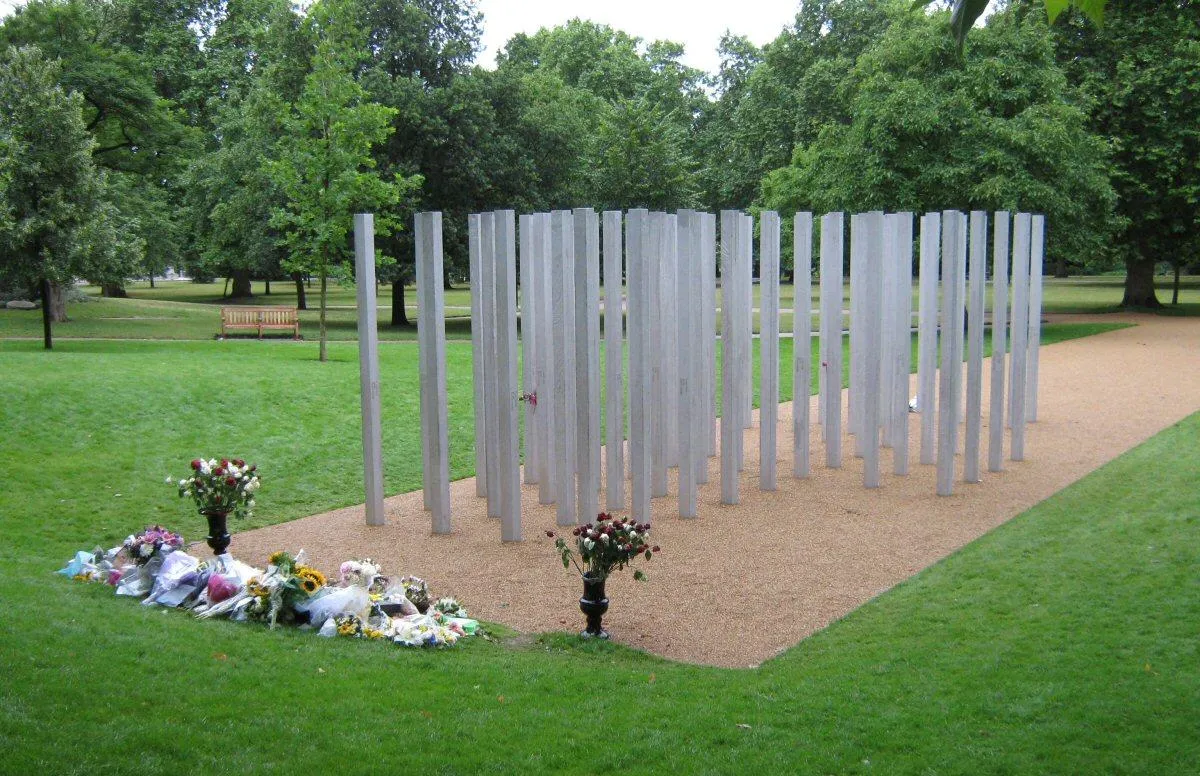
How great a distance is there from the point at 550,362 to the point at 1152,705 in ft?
24.2

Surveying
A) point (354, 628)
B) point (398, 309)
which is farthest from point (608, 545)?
point (398, 309)

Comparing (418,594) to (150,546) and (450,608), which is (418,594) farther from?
(150,546)

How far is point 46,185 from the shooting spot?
24.1m

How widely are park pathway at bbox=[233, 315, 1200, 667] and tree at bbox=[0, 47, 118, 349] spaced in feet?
47.0

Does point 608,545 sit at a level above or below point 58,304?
below

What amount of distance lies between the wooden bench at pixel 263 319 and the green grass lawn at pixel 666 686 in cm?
2113

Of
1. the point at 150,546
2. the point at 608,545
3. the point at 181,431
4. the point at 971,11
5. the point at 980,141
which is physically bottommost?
the point at 181,431

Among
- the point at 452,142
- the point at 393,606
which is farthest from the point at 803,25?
the point at 393,606

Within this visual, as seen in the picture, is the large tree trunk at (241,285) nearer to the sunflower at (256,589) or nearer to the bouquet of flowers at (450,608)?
the sunflower at (256,589)

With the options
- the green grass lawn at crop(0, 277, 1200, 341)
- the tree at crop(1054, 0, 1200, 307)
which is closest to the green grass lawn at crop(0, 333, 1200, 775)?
the green grass lawn at crop(0, 277, 1200, 341)

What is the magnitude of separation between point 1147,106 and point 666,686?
34049 mm

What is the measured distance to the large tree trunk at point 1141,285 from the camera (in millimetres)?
42344

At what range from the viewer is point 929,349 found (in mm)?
16391

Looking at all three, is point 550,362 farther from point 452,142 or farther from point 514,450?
point 452,142
